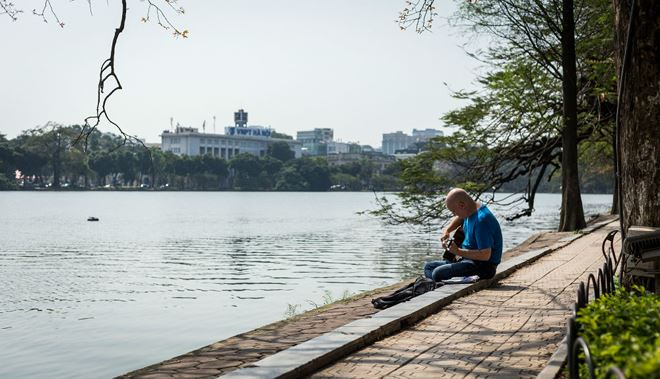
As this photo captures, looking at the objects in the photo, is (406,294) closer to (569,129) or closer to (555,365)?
(555,365)

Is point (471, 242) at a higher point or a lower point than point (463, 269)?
higher

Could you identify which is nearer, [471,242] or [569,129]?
[471,242]

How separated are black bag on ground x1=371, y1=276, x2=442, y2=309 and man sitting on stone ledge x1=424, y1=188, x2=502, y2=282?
0.27m

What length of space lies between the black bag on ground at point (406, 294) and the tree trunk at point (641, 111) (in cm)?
323

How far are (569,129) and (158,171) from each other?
133 m

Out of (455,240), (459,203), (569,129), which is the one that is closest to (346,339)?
(459,203)

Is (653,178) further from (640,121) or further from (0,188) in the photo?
(0,188)

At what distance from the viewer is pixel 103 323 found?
15602 millimetres

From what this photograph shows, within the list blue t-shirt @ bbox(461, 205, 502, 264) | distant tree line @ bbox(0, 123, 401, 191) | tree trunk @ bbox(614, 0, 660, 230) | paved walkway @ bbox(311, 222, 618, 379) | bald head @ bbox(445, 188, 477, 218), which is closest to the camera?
paved walkway @ bbox(311, 222, 618, 379)

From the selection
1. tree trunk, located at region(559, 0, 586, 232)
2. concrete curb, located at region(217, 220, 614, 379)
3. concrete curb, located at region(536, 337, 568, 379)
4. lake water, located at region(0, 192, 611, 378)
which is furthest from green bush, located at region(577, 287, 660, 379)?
tree trunk, located at region(559, 0, 586, 232)

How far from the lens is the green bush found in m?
3.08

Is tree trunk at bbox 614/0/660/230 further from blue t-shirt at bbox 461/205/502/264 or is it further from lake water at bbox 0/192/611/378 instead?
lake water at bbox 0/192/611/378

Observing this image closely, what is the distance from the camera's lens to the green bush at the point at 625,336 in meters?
3.08

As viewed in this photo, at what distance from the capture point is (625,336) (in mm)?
3633
